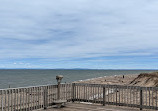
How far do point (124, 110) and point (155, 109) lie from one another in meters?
1.47

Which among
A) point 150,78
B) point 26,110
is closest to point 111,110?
point 26,110

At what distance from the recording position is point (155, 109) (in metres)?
9.88

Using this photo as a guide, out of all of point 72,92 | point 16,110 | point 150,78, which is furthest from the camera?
point 150,78

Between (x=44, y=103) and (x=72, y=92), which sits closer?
(x=44, y=103)

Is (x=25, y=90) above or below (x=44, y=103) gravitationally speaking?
above

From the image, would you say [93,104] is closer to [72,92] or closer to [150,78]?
[72,92]

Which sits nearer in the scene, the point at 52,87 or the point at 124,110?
the point at 124,110

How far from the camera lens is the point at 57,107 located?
11008mm

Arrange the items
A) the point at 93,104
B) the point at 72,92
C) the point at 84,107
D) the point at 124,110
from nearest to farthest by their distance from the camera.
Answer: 1. the point at 124,110
2. the point at 84,107
3. the point at 93,104
4. the point at 72,92

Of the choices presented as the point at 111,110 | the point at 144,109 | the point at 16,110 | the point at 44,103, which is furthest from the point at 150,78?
the point at 16,110

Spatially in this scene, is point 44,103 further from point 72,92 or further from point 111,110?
point 111,110

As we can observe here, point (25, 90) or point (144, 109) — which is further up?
point (25, 90)

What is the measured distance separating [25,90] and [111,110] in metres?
4.30

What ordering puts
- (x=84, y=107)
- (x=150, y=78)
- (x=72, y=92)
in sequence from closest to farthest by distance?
(x=84, y=107) < (x=72, y=92) < (x=150, y=78)
